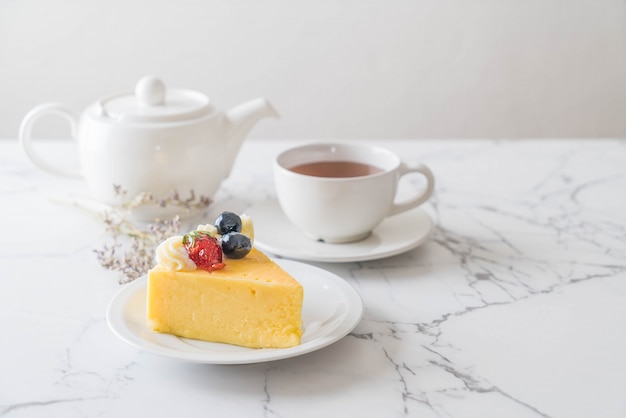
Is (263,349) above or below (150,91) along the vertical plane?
below

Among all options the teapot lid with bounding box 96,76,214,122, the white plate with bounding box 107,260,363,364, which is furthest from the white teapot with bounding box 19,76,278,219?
the white plate with bounding box 107,260,363,364

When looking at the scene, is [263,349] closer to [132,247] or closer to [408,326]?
[408,326]

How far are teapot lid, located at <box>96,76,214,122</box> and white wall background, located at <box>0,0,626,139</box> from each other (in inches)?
66.0

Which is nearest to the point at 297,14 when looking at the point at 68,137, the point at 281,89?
the point at 281,89

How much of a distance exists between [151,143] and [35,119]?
0.25m

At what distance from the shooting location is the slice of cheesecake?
924 millimetres

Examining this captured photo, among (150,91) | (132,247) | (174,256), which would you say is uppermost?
(150,91)

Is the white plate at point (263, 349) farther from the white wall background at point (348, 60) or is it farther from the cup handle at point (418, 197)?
the white wall background at point (348, 60)

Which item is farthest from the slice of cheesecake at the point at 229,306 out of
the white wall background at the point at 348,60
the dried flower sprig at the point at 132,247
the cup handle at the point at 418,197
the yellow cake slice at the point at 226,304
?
the white wall background at the point at 348,60

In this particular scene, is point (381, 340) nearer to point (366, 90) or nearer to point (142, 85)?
point (142, 85)

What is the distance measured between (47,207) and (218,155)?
335 mm

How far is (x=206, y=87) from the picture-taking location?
305 cm

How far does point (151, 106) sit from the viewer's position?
134 centimetres

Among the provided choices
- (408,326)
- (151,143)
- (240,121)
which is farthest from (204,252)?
(240,121)
